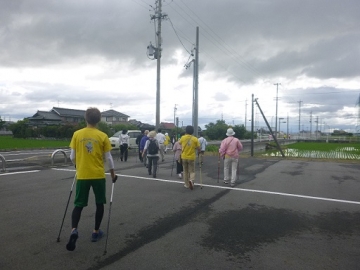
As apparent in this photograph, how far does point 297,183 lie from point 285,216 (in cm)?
433

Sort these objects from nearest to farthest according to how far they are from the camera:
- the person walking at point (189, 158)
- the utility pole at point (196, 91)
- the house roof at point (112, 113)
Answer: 1. the person walking at point (189, 158)
2. the utility pole at point (196, 91)
3. the house roof at point (112, 113)

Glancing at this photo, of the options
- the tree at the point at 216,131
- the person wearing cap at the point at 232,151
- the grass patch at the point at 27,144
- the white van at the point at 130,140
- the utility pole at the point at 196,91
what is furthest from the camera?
the tree at the point at 216,131

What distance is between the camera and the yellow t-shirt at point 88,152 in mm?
4164

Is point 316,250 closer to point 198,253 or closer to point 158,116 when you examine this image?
point 198,253

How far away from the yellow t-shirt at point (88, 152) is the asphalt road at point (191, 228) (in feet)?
3.41

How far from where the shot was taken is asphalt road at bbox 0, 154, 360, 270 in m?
3.84

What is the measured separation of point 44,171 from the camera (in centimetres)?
1162

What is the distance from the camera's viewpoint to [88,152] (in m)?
4.16

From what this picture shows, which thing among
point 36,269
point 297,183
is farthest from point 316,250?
point 297,183

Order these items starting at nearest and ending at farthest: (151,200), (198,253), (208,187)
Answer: (198,253) → (151,200) → (208,187)

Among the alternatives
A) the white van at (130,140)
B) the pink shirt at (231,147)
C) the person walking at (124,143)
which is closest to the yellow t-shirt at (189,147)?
the pink shirt at (231,147)

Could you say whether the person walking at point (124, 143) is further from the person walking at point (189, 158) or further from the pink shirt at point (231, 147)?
the person walking at point (189, 158)

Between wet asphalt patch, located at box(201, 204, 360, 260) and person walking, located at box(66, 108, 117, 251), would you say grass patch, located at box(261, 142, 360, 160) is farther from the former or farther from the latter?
person walking, located at box(66, 108, 117, 251)

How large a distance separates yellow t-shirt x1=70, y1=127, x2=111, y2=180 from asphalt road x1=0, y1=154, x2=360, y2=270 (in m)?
1.04
